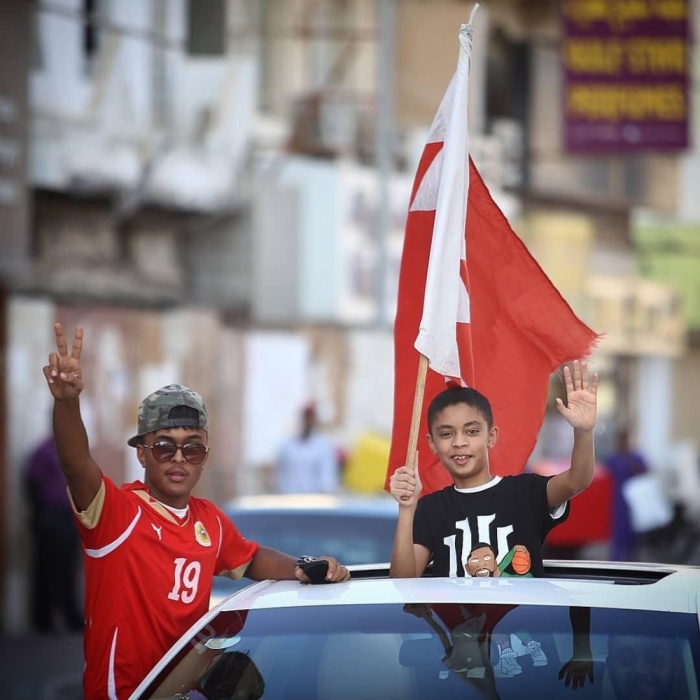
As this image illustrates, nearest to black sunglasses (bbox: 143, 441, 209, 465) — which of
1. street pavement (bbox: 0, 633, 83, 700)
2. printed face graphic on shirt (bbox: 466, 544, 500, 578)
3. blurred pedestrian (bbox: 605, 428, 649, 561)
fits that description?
printed face graphic on shirt (bbox: 466, 544, 500, 578)

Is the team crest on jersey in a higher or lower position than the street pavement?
higher

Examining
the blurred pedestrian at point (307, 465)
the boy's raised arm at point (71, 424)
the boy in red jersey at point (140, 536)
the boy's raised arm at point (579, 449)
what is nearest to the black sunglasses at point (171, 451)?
the boy in red jersey at point (140, 536)

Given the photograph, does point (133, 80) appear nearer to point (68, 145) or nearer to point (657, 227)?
point (68, 145)

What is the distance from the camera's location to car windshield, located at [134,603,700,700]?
14.1 feet

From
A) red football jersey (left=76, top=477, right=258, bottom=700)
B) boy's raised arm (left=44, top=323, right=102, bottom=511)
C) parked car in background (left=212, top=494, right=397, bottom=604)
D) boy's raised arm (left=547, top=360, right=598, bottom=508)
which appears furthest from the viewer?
parked car in background (left=212, top=494, right=397, bottom=604)

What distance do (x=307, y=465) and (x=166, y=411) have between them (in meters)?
11.8

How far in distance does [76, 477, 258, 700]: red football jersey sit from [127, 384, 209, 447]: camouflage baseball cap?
0.20m

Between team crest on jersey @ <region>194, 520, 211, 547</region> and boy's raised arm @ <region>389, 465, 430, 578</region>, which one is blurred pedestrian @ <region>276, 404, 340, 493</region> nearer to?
team crest on jersey @ <region>194, 520, 211, 547</region>

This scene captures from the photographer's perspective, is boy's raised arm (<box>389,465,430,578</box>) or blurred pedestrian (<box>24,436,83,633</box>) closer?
boy's raised arm (<box>389,465,430,578</box>)

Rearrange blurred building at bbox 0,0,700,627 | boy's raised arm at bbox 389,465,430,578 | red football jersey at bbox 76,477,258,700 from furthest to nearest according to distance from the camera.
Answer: blurred building at bbox 0,0,700,627 → boy's raised arm at bbox 389,465,430,578 → red football jersey at bbox 76,477,258,700

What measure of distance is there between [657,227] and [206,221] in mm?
18722

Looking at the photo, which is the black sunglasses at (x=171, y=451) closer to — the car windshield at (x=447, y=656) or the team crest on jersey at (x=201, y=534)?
the team crest on jersey at (x=201, y=534)

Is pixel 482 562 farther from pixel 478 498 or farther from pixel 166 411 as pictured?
pixel 166 411

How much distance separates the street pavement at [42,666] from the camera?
12125mm
